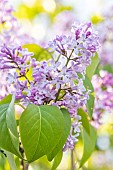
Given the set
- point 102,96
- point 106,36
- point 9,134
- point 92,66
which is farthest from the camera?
point 106,36

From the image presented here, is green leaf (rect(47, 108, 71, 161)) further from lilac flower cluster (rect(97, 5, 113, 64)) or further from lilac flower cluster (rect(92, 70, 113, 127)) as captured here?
lilac flower cluster (rect(97, 5, 113, 64))

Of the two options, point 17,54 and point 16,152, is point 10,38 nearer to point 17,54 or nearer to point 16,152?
point 17,54

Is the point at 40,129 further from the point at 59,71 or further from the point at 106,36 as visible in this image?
the point at 106,36

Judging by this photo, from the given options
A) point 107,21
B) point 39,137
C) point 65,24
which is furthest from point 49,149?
point 65,24

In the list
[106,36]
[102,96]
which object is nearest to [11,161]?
[102,96]

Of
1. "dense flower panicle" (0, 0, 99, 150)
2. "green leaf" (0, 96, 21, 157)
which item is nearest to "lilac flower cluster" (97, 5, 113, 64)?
"dense flower panicle" (0, 0, 99, 150)

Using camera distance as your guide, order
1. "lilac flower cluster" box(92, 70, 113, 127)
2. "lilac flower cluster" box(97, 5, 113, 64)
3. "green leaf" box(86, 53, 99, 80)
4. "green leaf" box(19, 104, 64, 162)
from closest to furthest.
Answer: "green leaf" box(19, 104, 64, 162), "green leaf" box(86, 53, 99, 80), "lilac flower cluster" box(92, 70, 113, 127), "lilac flower cluster" box(97, 5, 113, 64)

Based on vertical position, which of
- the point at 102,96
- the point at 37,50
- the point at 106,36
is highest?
the point at 106,36
